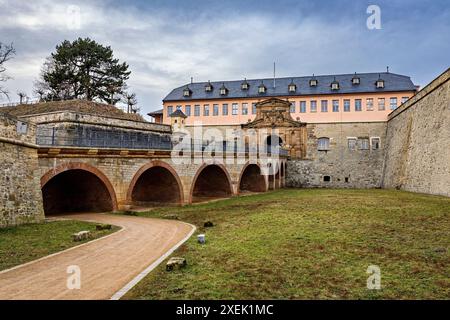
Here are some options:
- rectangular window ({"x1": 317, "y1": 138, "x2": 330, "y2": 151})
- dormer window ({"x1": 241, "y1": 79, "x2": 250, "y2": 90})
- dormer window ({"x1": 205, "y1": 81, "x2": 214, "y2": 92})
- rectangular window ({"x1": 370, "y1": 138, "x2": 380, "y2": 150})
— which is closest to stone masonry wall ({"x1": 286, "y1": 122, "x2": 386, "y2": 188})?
rectangular window ({"x1": 370, "y1": 138, "x2": 380, "y2": 150})

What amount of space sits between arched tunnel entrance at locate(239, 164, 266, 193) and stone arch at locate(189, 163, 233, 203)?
6.32 metres

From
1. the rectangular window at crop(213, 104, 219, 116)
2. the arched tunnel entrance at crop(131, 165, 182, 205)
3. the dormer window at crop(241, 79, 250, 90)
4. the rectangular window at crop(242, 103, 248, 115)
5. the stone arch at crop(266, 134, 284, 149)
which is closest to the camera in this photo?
the arched tunnel entrance at crop(131, 165, 182, 205)

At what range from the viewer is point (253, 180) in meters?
41.8

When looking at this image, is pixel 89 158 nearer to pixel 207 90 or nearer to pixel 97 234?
pixel 97 234

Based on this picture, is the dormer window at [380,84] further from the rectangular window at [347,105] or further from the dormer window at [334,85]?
the dormer window at [334,85]

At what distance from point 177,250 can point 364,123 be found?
145ft

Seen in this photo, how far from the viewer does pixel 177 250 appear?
460 inches

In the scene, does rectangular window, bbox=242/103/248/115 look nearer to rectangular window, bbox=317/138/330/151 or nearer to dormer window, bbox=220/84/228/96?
dormer window, bbox=220/84/228/96

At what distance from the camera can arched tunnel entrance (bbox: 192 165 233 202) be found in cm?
3472

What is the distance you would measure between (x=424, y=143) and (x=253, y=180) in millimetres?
19044

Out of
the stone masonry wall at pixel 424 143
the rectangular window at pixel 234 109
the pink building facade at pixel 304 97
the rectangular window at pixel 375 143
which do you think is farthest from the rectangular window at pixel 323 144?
the rectangular window at pixel 234 109

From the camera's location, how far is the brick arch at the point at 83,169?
1767 cm

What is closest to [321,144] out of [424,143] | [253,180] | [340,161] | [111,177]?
[340,161]
